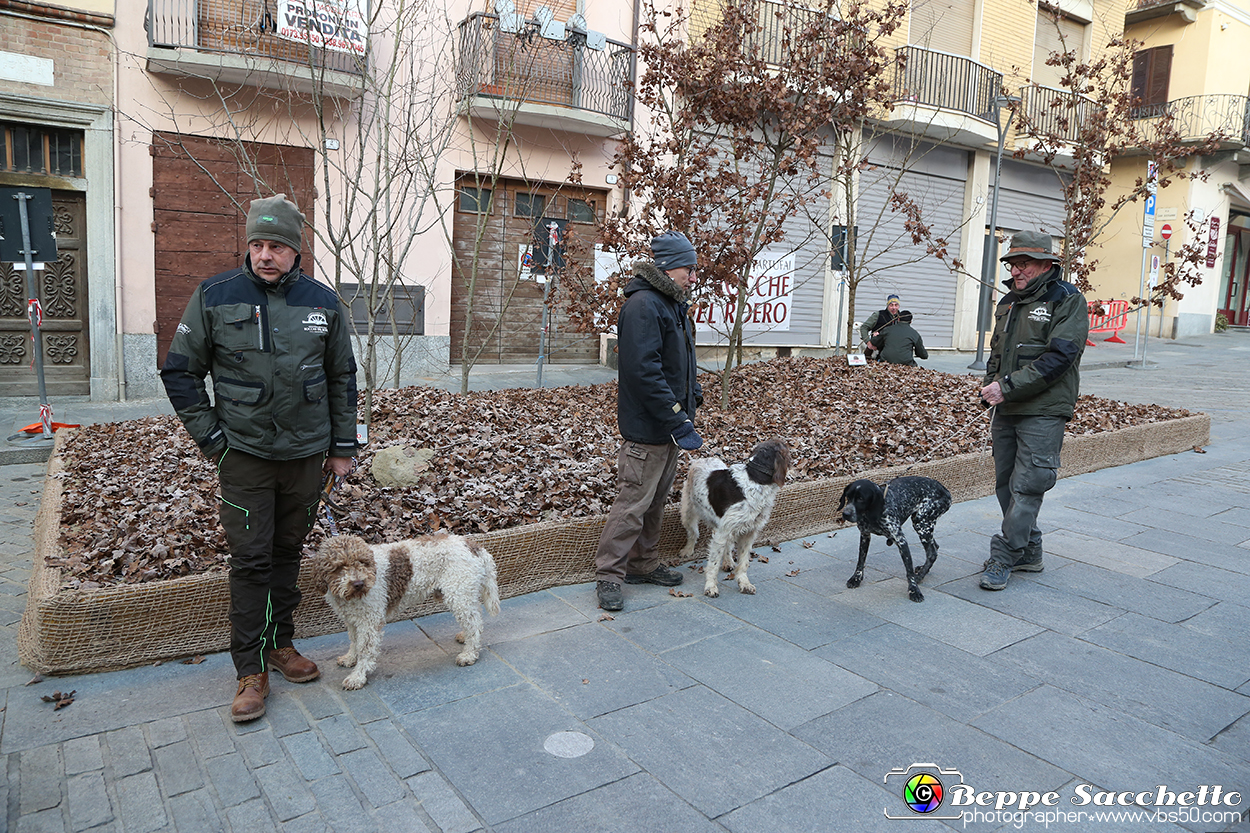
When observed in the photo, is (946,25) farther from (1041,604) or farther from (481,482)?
(481,482)

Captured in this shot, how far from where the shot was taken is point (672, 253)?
470 cm

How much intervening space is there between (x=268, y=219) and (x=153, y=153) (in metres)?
10.2

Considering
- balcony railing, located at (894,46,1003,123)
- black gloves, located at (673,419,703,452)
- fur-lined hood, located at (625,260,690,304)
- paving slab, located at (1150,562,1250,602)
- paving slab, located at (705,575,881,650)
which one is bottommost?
paving slab, located at (705,575,881,650)

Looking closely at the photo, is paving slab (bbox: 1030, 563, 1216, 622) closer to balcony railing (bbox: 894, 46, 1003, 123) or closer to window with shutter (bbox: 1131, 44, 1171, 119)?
balcony railing (bbox: 894, 46, 1003, 123)

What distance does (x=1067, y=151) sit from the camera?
73.2 feet

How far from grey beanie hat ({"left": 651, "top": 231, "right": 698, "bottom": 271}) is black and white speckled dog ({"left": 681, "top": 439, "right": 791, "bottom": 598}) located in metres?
1.22

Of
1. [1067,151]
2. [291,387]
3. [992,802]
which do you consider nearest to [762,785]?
[992,802]

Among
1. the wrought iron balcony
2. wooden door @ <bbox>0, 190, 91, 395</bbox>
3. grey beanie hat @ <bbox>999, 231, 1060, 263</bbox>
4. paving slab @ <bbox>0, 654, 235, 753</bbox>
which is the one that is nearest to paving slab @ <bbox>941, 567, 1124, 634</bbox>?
grey beanie hat @ <bbox>999, 231, 1060, 263</bbox>

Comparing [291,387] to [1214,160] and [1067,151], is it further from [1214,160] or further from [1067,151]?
[1214,160]

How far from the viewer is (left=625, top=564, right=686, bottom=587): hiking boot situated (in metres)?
5.15

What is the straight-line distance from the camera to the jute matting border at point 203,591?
3707mm

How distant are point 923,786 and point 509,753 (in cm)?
156

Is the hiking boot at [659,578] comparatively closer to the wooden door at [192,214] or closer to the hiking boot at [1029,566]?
the hiking boot at [1029,566]

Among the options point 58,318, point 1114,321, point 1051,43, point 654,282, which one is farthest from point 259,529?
point 1114,321
